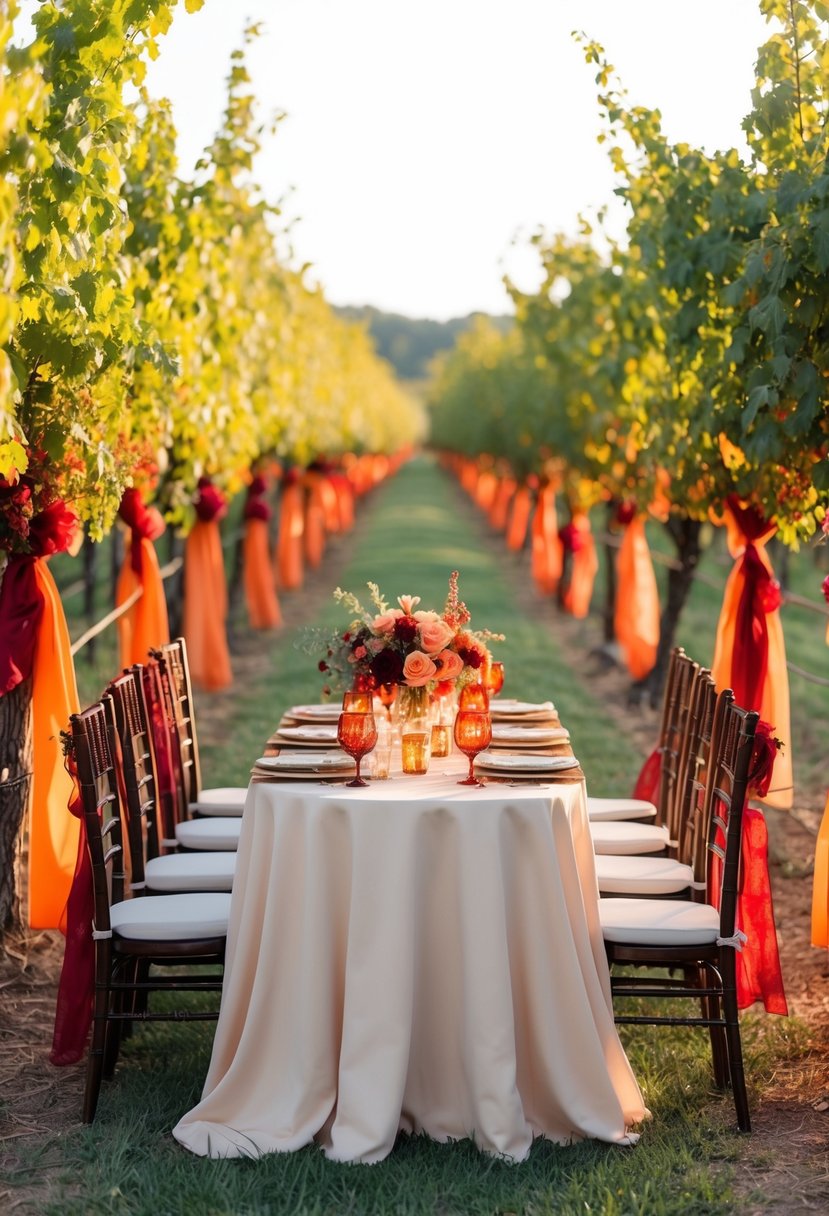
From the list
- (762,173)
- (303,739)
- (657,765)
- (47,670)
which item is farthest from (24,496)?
(762,173)

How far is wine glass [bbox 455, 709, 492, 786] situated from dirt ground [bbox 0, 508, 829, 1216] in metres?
1.32

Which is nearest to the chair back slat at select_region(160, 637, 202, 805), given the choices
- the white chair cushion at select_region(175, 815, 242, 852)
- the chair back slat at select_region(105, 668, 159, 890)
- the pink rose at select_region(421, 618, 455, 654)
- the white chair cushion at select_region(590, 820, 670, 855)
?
the white chair cushion at select_region(175, 815, 242, 852)

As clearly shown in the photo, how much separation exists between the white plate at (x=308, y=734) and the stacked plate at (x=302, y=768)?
375 millimetres

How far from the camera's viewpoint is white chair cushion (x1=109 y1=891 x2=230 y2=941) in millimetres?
3932

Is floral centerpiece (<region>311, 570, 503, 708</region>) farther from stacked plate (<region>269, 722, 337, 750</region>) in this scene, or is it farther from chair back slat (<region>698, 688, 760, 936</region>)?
chair back slat (<region>698, 688, 760, 936</region>)

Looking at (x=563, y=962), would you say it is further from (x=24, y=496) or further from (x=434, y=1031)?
(x=24, y=496)

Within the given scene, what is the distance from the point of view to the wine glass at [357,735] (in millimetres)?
3924

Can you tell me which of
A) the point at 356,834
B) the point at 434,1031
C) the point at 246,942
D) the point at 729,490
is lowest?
the point at 434,1031

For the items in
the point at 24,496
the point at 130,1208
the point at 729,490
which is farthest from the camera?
the point at 729,490

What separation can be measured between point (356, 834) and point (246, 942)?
0.48 m

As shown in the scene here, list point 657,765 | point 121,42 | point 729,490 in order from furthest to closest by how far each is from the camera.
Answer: point 729,490 < point 657,765 < point 121,42

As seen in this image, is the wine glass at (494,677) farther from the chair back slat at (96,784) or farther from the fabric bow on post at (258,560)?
the fabric bow on post at (258,560)

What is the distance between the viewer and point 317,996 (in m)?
3.70

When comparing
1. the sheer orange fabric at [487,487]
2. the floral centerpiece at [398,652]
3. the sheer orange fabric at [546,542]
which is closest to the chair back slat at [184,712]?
the floral centerpiece at [398,652]
